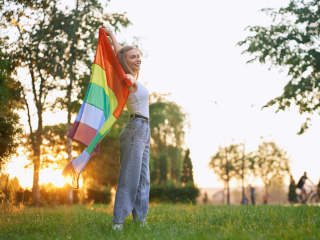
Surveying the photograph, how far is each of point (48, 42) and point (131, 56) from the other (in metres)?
11.6

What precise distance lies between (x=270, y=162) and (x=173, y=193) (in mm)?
27044

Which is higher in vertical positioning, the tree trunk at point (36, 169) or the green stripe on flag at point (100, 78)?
the green stripe on flag at point (100, 78)

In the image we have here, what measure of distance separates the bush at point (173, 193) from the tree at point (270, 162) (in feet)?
83.4

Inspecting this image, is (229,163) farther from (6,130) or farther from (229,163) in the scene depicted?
(6,130)

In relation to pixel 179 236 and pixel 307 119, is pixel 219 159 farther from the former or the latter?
pixel 179 236

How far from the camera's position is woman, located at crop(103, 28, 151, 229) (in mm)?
3996

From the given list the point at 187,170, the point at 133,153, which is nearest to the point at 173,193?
the point at 187,170

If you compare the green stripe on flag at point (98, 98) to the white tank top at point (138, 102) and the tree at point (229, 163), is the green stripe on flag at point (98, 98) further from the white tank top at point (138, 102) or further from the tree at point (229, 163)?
the tree at point (229, 163)

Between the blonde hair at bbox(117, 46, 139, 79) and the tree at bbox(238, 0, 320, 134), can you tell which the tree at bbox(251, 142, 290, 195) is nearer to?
the tree at bbox(238, 0, 320, 134)

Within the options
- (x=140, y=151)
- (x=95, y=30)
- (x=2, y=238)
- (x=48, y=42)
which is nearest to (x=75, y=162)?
(x=140, y=151)

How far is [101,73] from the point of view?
14.7 feet

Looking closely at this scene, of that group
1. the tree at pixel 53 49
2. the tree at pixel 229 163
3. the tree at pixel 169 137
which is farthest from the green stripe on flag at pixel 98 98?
the tree at pixel 229 163

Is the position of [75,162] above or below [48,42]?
below

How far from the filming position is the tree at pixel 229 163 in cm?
5344
